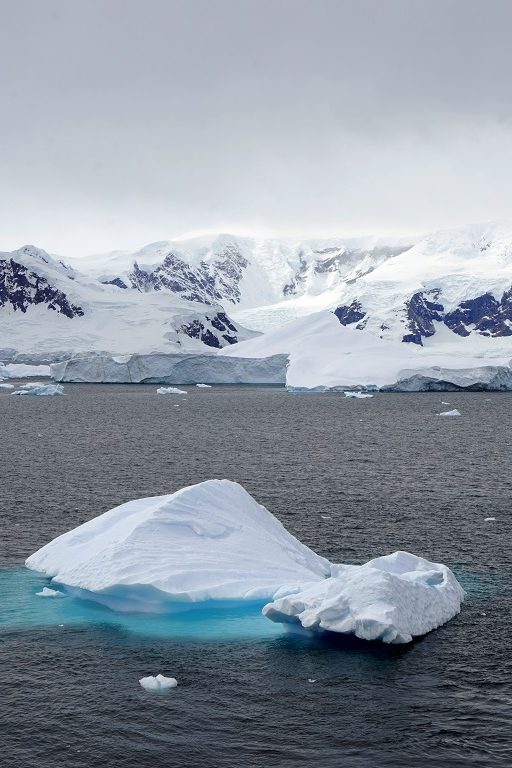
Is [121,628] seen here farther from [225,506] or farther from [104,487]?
[104,487]

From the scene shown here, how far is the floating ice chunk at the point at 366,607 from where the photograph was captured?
57.6ft

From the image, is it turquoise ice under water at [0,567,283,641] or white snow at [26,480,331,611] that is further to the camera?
white snow at [26,480,331,611]

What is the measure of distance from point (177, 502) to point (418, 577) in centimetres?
643

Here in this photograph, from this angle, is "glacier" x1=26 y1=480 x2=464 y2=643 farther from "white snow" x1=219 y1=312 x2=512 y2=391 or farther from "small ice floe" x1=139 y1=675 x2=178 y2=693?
"white snow" x1=219 y1=312 x2=512 y2=391

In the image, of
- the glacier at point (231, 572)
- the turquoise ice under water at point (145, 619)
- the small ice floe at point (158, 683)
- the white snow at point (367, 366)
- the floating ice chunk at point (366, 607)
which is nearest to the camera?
the small ice floe at point (158, 683)

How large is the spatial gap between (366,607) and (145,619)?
4915 millimetres

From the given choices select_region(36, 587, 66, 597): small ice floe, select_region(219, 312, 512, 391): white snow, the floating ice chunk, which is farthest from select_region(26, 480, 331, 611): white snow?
select_region(219, 312, 512, 391): white snow

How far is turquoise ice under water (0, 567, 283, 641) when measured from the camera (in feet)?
61.4

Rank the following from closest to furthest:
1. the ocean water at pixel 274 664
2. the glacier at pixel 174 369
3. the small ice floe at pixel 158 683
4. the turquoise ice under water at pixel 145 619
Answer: the ocean water at pixel 274 664
the small ice floe at pixel 158 683
the turquoise ice under water at pixel 145 619
the glacier at pixel 174 369

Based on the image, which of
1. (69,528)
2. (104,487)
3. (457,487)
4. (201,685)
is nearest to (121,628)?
(201,685)

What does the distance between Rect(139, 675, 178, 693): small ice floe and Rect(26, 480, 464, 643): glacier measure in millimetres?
3054

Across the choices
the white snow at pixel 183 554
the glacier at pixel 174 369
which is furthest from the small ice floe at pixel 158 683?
the glacier at pixel 174 369

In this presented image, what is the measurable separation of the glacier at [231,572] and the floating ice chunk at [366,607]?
0.02 metres

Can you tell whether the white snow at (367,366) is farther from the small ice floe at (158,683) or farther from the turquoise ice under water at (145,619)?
the small ice floe at (158,683)
